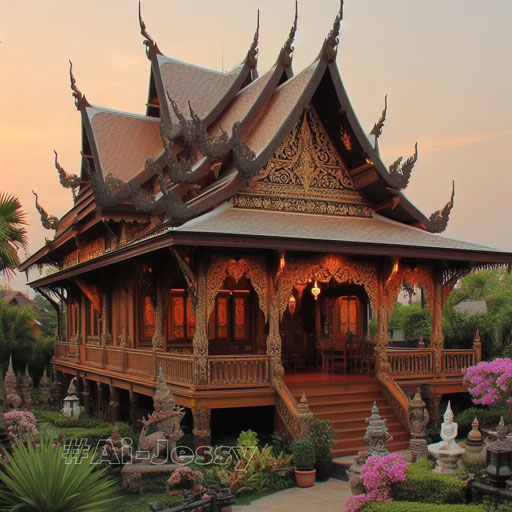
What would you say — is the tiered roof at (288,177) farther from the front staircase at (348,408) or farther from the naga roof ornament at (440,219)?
the front staircase at (348,408)

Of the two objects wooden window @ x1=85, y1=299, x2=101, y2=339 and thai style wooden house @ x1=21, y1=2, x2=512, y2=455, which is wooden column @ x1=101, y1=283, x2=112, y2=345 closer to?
thai style wooden house @ x1=21, y1=2, x2=512, y2=455

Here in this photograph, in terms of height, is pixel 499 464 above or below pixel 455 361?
below

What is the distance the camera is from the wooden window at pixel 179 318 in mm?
16688

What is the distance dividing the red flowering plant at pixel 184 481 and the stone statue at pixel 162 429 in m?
1.02

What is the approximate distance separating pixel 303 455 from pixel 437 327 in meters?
5.61

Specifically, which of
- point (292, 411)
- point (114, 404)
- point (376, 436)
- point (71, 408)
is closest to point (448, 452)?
point (376, 436)

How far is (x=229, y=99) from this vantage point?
18969 mm

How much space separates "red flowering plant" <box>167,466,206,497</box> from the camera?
31.6 ft

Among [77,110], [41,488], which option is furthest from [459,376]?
[77,110]

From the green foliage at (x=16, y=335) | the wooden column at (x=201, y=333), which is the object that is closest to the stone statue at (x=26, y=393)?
the green foliage at (x=16, y=335)

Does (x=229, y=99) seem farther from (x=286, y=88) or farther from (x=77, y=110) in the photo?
(x=77, y=110)

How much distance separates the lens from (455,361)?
613 inches

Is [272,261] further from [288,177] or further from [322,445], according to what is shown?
[322,445]

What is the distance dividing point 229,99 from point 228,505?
41.0ft
